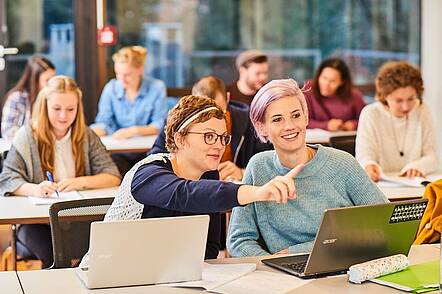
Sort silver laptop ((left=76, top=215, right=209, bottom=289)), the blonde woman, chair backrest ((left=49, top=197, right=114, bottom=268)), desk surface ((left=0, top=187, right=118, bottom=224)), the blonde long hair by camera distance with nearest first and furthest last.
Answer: silver laptop ((left=76, top=215, right=209, bottom=289)) → chair backrest ((left=49, top=197, right=114, bottom=268)) → desk surface ((left=0, top=187, right=118, bottom=224)) → the blonde long hair → the blonde woman

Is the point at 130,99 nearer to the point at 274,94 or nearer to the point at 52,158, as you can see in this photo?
the point at 52,158

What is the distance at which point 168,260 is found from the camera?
265 centimetres

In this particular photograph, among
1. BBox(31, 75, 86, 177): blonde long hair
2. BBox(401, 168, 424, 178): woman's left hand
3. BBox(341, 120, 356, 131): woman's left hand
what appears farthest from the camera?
BBox(341, 120, 356, 131): woman's left hand

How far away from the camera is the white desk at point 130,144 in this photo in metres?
5.66

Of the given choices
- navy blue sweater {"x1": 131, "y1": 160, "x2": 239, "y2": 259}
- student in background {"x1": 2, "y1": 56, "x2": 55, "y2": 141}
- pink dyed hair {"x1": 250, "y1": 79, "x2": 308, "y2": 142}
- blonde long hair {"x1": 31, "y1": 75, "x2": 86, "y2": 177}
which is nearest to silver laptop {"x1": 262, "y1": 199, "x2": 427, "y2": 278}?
navy blue sweater {"x1": 131, "y1": 160, "x2": 239, "y2": 259}

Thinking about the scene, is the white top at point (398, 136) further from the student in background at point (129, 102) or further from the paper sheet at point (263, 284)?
the paper sheet at point (263, 284)

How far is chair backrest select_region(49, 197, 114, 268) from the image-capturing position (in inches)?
132

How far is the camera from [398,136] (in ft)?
17.0

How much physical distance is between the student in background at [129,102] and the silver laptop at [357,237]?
358 cm

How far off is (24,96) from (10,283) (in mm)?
3673

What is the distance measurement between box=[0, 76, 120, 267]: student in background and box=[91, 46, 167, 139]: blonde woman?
Result: 175cm

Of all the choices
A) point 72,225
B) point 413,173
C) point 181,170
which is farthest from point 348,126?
point 181,170

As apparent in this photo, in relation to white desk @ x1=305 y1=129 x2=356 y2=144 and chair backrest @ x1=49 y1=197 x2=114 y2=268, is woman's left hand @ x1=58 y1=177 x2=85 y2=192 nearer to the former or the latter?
chair backrest @ x1=49 y1=197 x2=114 y2=268

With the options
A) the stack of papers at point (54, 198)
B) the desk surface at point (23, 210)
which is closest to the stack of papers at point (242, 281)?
the desk surface at point (23, 210)
